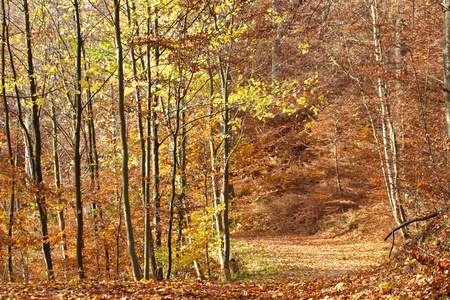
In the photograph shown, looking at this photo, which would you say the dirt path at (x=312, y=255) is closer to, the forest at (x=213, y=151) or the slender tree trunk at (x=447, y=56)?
the forest at (x=213, y=151)

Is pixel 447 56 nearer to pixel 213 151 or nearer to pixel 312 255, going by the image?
pixel 213 151

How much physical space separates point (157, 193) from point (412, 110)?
779 centimetres

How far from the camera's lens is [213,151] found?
11984 millimetres

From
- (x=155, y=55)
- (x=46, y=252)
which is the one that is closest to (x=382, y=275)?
(x=155, y=55)

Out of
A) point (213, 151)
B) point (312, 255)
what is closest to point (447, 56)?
point (213, 151)

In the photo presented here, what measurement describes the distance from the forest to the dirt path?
0.59 ft

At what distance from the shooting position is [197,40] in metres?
7.54

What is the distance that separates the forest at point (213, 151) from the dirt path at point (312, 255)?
180 mm

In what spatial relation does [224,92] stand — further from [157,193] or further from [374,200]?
[374,200]

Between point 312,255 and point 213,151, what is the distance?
5.84 metres

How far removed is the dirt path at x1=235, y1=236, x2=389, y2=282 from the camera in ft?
37.6

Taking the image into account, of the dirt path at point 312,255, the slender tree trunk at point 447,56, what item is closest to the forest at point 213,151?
the slender tree trunk at point 447,56

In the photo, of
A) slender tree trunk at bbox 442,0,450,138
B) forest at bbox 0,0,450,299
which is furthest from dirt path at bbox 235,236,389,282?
slender tree trunk at bbox 442,0,450,138

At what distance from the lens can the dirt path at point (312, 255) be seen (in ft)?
37.6
